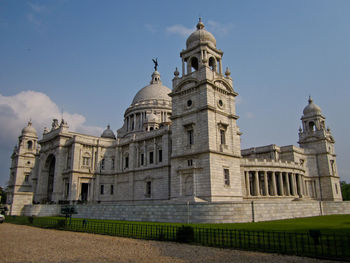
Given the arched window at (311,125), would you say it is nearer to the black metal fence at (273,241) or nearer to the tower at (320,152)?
the tower at (320,152)

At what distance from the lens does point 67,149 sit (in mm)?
50500

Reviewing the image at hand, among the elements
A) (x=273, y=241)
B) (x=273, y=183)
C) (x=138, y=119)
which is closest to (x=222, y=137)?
(x=273, y=183)

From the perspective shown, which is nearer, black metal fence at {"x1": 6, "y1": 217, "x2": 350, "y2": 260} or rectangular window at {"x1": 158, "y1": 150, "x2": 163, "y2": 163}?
black metal fence at {"x1": 6, "y1": 217, "x2": 350, "y2": 260}

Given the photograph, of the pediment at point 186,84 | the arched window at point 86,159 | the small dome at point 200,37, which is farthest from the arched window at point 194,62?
the arched window at point 86,159

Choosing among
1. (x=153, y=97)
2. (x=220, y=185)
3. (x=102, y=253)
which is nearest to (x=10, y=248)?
(x=102, y=253)

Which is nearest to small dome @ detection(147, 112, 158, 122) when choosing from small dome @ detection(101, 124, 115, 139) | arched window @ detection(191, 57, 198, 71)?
small dome @ detection(101, 124, 115, 139)

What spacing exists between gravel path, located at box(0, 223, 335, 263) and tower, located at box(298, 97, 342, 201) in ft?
157

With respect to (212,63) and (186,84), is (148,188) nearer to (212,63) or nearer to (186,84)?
(186,84)

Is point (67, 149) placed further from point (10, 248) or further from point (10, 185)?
point (10, 248)

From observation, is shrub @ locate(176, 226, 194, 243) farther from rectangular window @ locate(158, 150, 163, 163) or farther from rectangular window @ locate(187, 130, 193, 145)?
rectangular window @ locate(158, 150, 163, 163)

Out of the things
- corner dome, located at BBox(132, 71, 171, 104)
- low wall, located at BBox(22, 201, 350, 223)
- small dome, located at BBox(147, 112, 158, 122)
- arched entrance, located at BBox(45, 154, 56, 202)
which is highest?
corner dome, located at BBox(132, 71, 171, 104)

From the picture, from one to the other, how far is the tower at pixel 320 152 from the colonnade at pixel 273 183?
664cm

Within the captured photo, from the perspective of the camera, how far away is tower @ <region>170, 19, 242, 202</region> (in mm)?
32281

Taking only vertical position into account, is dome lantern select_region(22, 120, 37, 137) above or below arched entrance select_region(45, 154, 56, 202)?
above
